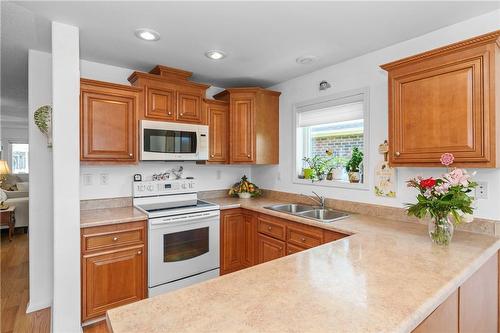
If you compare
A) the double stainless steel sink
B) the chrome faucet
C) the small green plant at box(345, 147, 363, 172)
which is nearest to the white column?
the double stainless steel sink

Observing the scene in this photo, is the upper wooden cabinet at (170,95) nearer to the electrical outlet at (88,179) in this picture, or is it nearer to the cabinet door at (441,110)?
the electrical outlet at (88,179)

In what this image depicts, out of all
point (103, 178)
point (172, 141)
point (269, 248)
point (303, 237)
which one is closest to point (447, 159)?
point (303, 237)

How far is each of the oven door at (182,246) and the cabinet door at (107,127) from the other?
77 centimetres

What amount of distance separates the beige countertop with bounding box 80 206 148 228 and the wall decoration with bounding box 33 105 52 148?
0.70m

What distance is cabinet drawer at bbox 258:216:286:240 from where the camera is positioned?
269 cm

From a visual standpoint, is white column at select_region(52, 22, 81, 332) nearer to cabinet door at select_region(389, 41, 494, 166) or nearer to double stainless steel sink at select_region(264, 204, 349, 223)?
double stainless steel sink at select_region(264, 204, 349, 223)

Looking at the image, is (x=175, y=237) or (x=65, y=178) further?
(x=175, y=237)

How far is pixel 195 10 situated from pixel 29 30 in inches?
54.4

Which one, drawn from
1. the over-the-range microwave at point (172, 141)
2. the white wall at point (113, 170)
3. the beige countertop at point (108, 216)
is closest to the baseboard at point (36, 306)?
the beige countertop at point (108, 216)

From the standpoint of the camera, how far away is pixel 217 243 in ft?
9.75

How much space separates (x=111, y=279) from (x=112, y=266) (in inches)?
4.4

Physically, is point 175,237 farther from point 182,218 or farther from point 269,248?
point 269,248

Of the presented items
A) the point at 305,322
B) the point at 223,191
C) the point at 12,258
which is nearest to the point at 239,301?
the point at 305,322

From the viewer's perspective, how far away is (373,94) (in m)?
2.59
